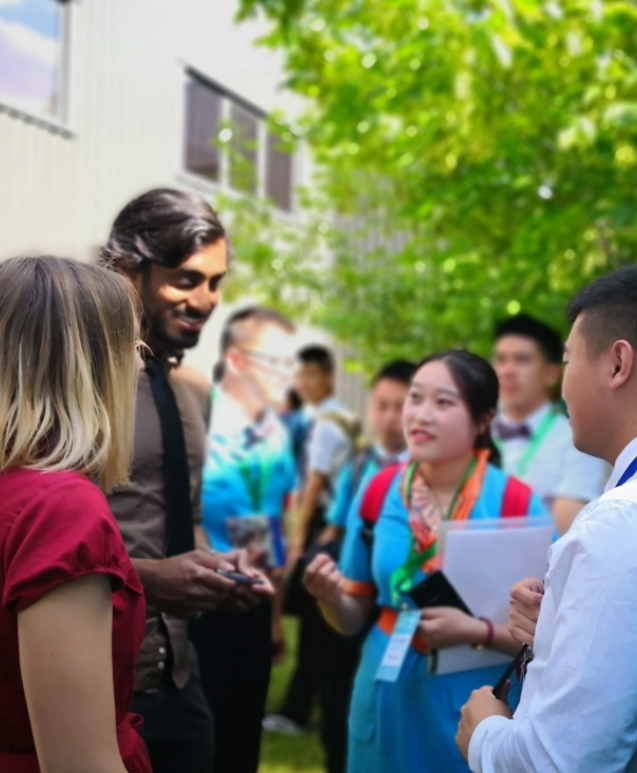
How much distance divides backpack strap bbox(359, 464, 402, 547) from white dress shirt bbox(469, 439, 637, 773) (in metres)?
1.48

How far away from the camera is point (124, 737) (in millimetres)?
1643

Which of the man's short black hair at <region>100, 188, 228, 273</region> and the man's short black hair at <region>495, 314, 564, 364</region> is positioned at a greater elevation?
the man's short black hair at <region>100, 188, 228, 273</region>

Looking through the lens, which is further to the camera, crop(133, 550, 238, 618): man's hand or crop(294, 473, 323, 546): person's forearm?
crop(294, 473, 323, 546): person's forearm

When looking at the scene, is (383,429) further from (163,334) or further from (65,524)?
(65,524)

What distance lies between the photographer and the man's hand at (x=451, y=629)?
2.63m

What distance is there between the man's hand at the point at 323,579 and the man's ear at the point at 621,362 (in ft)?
4.21

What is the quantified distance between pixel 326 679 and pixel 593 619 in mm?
3991

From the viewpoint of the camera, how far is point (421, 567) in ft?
9.27

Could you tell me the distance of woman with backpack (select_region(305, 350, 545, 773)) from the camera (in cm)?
270

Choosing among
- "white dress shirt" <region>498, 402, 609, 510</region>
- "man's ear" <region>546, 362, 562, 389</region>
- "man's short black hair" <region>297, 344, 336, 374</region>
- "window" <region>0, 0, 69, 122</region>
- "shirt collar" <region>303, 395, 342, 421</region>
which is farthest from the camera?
"window" <region>0, 0, 69, 122</region>

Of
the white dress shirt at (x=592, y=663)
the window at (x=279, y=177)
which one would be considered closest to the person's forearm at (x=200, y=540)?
the white dress shirt at (x=592, y=663)

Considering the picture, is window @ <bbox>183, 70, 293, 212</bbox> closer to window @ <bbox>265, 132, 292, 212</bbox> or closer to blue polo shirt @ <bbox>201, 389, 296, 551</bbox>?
window @ <bbox>265, 132, 292, 212</bbox>

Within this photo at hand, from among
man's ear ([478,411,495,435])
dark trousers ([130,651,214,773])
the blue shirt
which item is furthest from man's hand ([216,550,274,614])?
the blue shirt

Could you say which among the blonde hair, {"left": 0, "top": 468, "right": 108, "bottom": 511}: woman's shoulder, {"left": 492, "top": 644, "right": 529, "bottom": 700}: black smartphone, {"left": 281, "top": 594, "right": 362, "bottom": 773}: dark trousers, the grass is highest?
the blonde hair
